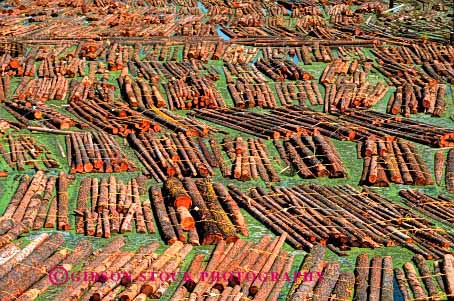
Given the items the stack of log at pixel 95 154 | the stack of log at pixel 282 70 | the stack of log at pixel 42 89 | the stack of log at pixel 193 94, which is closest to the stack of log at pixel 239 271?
the stack of log at pixel 95 154

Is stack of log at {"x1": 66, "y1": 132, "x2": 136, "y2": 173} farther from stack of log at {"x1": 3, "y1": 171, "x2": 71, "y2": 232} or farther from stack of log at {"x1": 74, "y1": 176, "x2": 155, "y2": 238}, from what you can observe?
stack of log at {"x1": 3, "y1": 171, "x2": 71, "y2": 232}

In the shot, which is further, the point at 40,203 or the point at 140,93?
the point at 140,93

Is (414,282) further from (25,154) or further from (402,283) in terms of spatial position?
(25,154)

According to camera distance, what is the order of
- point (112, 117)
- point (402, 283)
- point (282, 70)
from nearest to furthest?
point (402, 283) < point (112, 117) < point (282, 70)

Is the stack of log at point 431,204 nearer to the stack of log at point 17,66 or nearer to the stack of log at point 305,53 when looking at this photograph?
the stack of log at point 305,53

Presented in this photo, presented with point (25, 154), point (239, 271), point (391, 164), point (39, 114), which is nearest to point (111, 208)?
point (239, 271)

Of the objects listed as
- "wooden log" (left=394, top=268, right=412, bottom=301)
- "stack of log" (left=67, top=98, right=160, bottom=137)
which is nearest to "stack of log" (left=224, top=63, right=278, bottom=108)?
"stack of log" (left=67, top=98, right=160, bottom=137)

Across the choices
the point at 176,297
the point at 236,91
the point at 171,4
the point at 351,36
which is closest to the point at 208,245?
the point at 176,297
